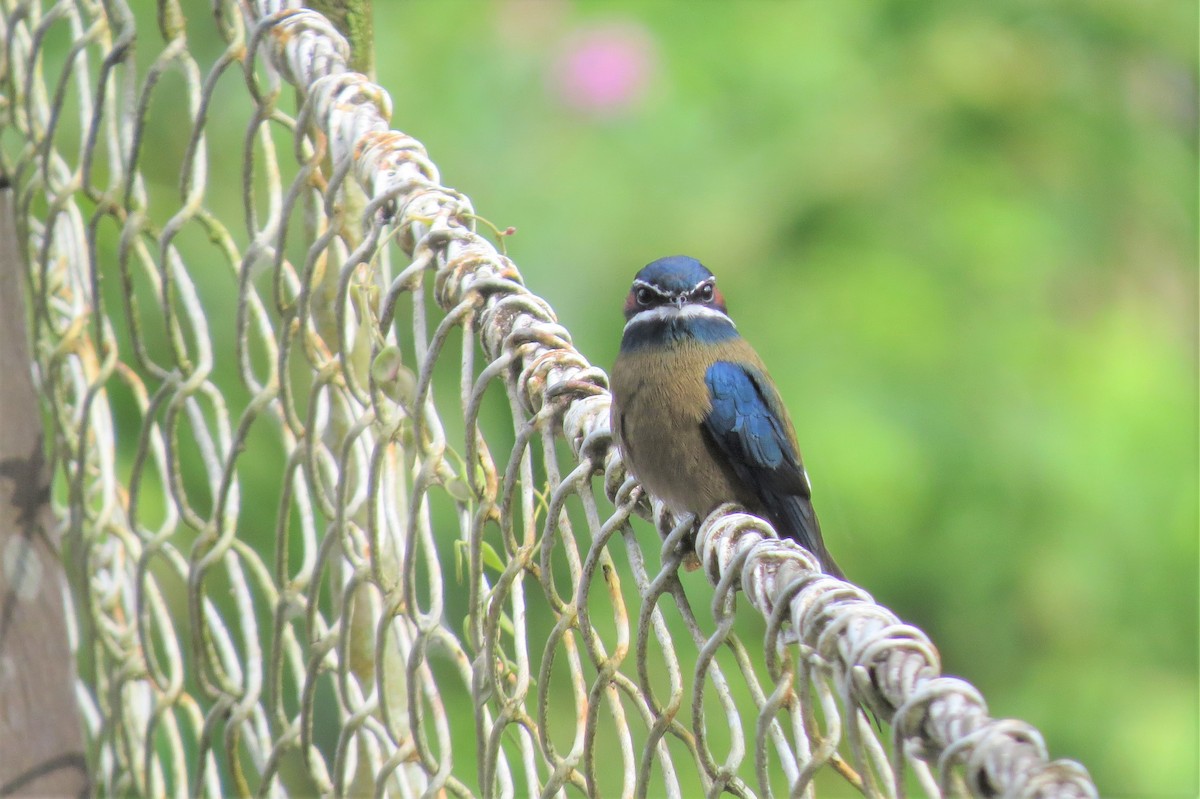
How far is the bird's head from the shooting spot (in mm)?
2902

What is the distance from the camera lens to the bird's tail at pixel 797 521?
287cm

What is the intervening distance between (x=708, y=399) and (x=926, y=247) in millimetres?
1895

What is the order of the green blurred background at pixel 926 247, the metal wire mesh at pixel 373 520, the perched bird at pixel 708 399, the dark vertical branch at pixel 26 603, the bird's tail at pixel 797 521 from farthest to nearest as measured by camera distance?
1. the green blurred background at pixel 926 247
2. the bird's tail at pixel 797 521
3. the perched bird at pixel 708 399
4. the dark vertical branch at pixel 26 603
5. the metal wire mesh at pixel 373 520

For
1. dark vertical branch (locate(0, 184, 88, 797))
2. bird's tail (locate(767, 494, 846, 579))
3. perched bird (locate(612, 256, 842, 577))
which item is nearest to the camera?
dark vertical branch (locate(0, 184, 88, 797))

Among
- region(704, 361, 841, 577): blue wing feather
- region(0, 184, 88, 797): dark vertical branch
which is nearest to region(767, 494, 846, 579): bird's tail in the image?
region(704, 361, 841, 577): blue wing feather

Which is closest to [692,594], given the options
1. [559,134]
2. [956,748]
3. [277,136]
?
[559,134]

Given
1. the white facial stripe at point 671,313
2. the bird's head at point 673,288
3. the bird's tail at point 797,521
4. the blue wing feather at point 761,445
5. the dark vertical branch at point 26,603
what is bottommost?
the dark vertical branch at point 26,603

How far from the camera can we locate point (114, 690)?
8.55 ft

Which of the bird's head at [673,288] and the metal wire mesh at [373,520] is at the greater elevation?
the bird's head at [673,288]

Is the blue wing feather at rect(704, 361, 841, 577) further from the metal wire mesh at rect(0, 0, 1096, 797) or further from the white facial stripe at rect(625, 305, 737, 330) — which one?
the metal wire mesh at rect(0, 0, 1096, 797)

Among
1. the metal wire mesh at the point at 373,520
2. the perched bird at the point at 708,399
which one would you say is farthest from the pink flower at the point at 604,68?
the metal wire mesh at the point at 373,520

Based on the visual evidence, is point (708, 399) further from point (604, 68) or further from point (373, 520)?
point (604, 68)

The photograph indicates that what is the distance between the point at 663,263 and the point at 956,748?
2027mm

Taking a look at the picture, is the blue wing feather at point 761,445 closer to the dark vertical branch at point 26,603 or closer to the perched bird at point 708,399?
the perched bird at point 708,399
